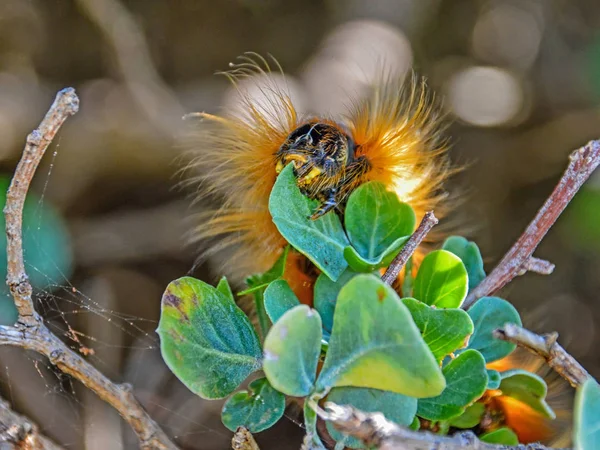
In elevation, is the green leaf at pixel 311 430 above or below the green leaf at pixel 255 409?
above

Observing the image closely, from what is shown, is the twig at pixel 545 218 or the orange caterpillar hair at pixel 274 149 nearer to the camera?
the twig at pixel 545 218

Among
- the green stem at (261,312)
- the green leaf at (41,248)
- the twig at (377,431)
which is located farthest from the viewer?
the green leaf at (41,248)

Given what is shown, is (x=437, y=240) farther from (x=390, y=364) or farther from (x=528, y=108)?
(x=528, y=108)

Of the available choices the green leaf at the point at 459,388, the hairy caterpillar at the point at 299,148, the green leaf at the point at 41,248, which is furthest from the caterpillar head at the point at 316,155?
the green leaf at the point at 41,248

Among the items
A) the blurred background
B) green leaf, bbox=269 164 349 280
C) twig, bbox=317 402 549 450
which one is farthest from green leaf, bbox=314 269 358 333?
the blurred background

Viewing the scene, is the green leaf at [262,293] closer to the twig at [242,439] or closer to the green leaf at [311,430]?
the twig at [242,439]

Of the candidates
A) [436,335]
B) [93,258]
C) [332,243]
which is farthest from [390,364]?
[93,258]
